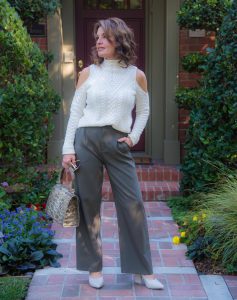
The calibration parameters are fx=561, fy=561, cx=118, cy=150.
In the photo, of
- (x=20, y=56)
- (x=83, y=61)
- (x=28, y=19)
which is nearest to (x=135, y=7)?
(x=83, y=61)

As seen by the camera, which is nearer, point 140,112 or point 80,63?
point 140,112

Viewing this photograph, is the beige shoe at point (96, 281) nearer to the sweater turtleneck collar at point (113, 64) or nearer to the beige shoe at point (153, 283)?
the beige shoe at point (153, 283)

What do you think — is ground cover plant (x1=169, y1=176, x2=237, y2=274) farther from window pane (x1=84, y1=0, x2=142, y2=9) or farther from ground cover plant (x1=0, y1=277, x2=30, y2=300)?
window pane (x1=84, y1=0, x2=142, y2=9)

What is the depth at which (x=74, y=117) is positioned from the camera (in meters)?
4.00

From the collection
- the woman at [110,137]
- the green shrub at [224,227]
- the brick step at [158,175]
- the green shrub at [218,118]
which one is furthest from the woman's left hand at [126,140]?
the brick step at [158,175]

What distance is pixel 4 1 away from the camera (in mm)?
5477

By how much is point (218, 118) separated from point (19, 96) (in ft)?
6.53

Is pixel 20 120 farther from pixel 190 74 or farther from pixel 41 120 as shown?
pixel 190 74

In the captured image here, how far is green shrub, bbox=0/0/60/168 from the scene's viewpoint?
550cm

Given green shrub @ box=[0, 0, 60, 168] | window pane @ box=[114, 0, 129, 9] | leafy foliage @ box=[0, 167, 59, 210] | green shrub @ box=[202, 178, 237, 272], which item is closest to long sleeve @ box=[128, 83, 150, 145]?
green shrub @ box=[202, 178, 237, 272]

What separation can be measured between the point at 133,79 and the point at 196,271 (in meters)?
1.68

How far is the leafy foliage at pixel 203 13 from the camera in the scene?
20.8 feet

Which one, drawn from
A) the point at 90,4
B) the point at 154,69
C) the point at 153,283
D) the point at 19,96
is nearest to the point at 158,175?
the point at 154,69

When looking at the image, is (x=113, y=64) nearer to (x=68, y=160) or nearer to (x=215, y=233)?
(x=68, y=160)
